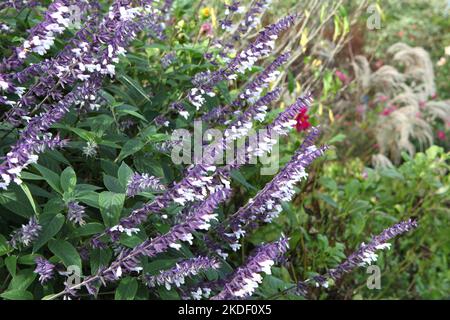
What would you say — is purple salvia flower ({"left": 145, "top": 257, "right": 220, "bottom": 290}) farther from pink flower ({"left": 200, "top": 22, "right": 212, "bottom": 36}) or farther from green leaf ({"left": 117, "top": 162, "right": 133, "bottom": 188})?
pink flower ({"left": 200, "top": 22, "right": 212, "bottom": 36})

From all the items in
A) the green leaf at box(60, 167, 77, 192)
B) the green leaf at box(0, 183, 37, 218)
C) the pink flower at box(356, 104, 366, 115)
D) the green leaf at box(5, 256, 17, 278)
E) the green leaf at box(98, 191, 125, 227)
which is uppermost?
the green leaf at box(60, 167, 77, 192)

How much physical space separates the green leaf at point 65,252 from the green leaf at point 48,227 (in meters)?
0.03

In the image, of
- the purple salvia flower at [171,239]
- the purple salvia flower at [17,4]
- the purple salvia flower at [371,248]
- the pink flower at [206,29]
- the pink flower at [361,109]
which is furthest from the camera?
the pink flower at [361,109]

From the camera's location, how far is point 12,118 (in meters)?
2.25

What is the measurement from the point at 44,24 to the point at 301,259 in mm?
2183

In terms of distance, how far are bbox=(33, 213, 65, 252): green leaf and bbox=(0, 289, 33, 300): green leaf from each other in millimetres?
134

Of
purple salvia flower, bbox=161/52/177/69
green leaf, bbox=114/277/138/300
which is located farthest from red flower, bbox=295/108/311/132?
green leaf, bbox=114/277/138/300

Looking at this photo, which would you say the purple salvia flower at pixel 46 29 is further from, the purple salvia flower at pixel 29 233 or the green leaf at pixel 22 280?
the green leaf at pixel 22 280


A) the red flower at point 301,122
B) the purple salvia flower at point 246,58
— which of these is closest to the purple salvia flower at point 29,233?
the purple salvia flower at point 246,58

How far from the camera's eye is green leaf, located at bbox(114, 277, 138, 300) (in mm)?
2111

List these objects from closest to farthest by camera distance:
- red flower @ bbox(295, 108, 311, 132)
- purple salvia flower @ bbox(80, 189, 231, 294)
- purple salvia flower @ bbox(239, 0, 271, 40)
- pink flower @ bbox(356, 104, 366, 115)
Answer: purple salvia flower @ bbox(80, 189, 231, 294) → purple salvia flower @ bbox(239, 0, 271, 40) → red flower @ bbox(295, 108, 311, 132) → pink flower @ bbox(356, 104, 366, 115)

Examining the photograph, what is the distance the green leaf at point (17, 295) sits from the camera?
2025mm
